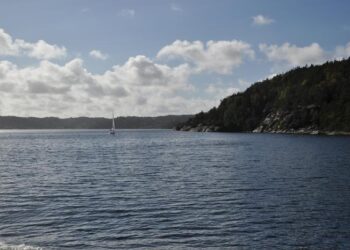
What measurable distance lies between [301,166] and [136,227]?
49782 mm

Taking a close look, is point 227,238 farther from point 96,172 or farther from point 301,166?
point 301,166

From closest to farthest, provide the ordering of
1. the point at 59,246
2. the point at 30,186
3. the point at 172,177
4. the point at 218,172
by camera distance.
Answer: the point at 59,246 < the point at 30,186 < the point at 172,177 < the point at 218,172

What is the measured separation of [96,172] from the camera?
227 feet

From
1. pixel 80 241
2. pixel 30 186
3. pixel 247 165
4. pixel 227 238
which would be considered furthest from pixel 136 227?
pixel 247 165

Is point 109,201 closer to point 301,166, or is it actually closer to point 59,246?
point 59,246

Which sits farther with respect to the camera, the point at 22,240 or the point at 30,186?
the point at 30,186

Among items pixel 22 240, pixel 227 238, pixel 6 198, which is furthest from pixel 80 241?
pixel 6 198

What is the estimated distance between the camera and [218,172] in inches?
2601

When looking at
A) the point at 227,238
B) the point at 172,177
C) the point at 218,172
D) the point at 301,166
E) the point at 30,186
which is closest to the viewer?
the point at 227,238

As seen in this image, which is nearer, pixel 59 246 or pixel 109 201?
pixel 59 246

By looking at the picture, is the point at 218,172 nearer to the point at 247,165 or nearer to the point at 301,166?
the point at 247,165

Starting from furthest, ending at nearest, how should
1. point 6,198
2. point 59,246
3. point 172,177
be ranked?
point 172,177
point 6,198
point 59,246

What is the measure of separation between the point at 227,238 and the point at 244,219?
227 inches

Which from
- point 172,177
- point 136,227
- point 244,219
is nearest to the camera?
point 136,227
